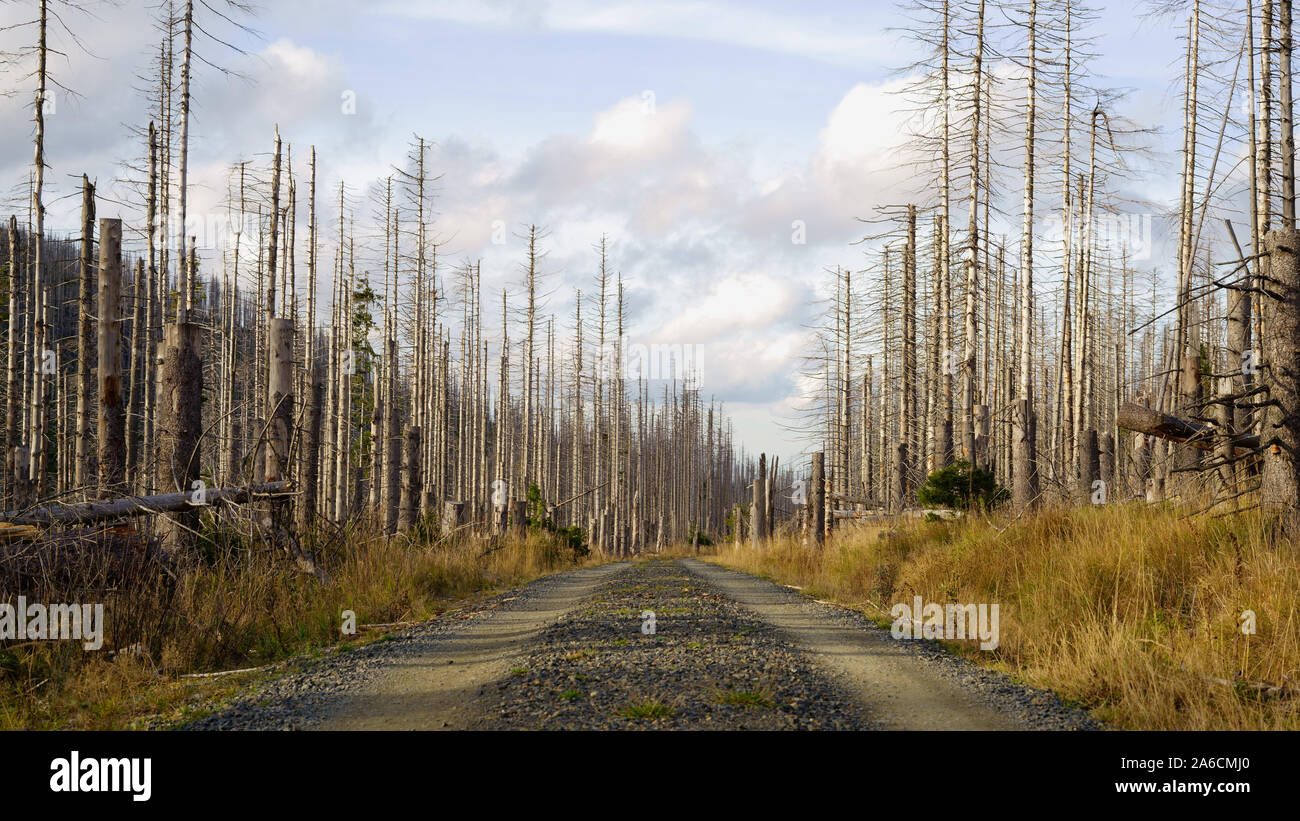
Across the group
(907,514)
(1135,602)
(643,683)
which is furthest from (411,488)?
(1135,602)

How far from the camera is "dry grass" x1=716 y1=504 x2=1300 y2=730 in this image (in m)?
5.66

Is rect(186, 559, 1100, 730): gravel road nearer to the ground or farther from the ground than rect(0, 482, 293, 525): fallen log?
nearer to the ground


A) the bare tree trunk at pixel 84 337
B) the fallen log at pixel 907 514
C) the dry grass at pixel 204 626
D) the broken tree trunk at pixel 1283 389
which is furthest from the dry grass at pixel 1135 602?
the bare tree trunk at pixel 84 337

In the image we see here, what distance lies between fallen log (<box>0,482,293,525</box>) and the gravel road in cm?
342

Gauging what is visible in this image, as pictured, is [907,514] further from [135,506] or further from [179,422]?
[135,506]

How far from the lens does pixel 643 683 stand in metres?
6.23

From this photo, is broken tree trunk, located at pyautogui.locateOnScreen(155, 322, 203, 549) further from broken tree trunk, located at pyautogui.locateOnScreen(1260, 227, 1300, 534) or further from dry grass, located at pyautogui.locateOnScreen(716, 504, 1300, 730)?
broken tree trunk, located at pyautogui.locateOnScreen(1260, 227, 1300, 534)

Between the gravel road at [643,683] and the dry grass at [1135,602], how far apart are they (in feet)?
1.56

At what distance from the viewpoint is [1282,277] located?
Answer: 7961mm

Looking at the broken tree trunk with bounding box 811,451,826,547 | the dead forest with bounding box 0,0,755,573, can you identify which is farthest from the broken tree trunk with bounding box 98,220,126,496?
the broken tree trunk with bounding box 811,451,826,547

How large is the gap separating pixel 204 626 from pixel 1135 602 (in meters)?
8.99

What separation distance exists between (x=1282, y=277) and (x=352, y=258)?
117 ft
